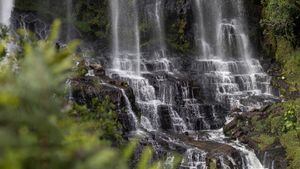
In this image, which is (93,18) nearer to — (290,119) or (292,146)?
(290,119)

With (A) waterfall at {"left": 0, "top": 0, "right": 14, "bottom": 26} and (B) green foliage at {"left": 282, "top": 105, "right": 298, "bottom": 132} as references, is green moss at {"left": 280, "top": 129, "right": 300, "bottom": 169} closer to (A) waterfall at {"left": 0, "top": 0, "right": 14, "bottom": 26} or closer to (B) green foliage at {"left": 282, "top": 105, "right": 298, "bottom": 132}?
(B) green foliage at {"left": 282, "top": 105, "right": 298, "bottom": 132}

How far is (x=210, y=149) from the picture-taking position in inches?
680

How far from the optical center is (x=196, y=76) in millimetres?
25625

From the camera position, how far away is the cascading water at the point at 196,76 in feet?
68.9

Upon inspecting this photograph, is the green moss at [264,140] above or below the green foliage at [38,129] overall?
below

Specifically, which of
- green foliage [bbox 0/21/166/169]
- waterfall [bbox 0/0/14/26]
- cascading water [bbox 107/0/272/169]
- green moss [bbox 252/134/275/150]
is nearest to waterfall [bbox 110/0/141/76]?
cascading water [bbox 107/0/272/169]

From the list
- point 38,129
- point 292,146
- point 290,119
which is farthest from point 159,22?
point 38,129

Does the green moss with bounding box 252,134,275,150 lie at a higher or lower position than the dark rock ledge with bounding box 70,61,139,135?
lower

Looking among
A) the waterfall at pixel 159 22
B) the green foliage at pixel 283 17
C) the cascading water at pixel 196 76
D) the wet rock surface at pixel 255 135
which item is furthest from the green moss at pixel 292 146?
the waterfall at pixel 159 22

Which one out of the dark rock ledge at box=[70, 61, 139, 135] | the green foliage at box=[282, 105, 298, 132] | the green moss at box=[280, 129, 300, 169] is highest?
the dark rock ledge at box=[70, 61, 139, 135]

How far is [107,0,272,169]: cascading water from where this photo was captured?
20994 mm

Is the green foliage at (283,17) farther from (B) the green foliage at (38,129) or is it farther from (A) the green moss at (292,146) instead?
(B) the green foliage at (38,129)

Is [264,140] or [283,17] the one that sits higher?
[283,17]

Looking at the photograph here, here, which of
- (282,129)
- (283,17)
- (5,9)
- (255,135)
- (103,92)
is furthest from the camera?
(5,9)
